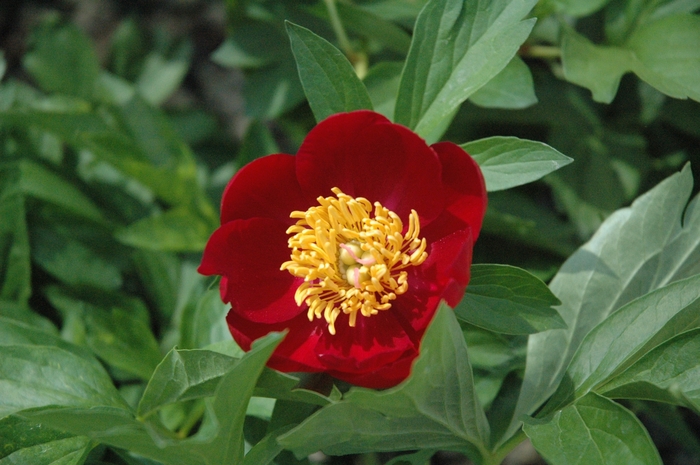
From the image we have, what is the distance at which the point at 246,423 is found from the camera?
1252mm

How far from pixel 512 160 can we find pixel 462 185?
10 centimetres

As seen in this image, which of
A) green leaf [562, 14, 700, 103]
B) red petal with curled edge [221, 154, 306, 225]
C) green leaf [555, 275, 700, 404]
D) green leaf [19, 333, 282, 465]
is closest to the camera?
green leaf [19, 333, 282, 465]

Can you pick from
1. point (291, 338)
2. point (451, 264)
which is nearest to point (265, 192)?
point (291, 338)

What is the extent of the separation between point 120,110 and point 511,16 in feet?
3.68

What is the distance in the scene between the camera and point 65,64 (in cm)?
205

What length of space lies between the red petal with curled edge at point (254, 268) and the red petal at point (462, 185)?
29cm

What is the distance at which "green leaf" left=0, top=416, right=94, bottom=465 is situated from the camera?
3.46 ft

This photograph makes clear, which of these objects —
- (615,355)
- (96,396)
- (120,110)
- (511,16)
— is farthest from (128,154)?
(615,355)

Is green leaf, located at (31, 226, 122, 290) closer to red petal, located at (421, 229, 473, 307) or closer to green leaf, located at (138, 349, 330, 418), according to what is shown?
green leaf, located at (138, 349, 330, 418)

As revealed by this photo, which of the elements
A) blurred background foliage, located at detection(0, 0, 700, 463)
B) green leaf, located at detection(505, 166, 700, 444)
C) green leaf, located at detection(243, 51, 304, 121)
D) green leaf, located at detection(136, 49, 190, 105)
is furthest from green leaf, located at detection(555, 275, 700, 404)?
green leaf, located at detection(136, 49, 190, 105)

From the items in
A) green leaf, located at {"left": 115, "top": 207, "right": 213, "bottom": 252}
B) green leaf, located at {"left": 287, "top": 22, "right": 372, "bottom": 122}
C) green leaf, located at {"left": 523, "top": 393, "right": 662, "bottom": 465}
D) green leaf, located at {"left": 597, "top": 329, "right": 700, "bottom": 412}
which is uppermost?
green leaf, located at {"left": 287, "top": 22, "right": 372, "bottom": 122}

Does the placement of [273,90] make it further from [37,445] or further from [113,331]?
[37,445]

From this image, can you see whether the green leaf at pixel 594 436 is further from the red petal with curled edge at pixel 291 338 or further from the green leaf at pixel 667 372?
the red petal with curled edge at pixel 291 338

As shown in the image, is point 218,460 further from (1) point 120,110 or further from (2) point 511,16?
(1) point 120,110
